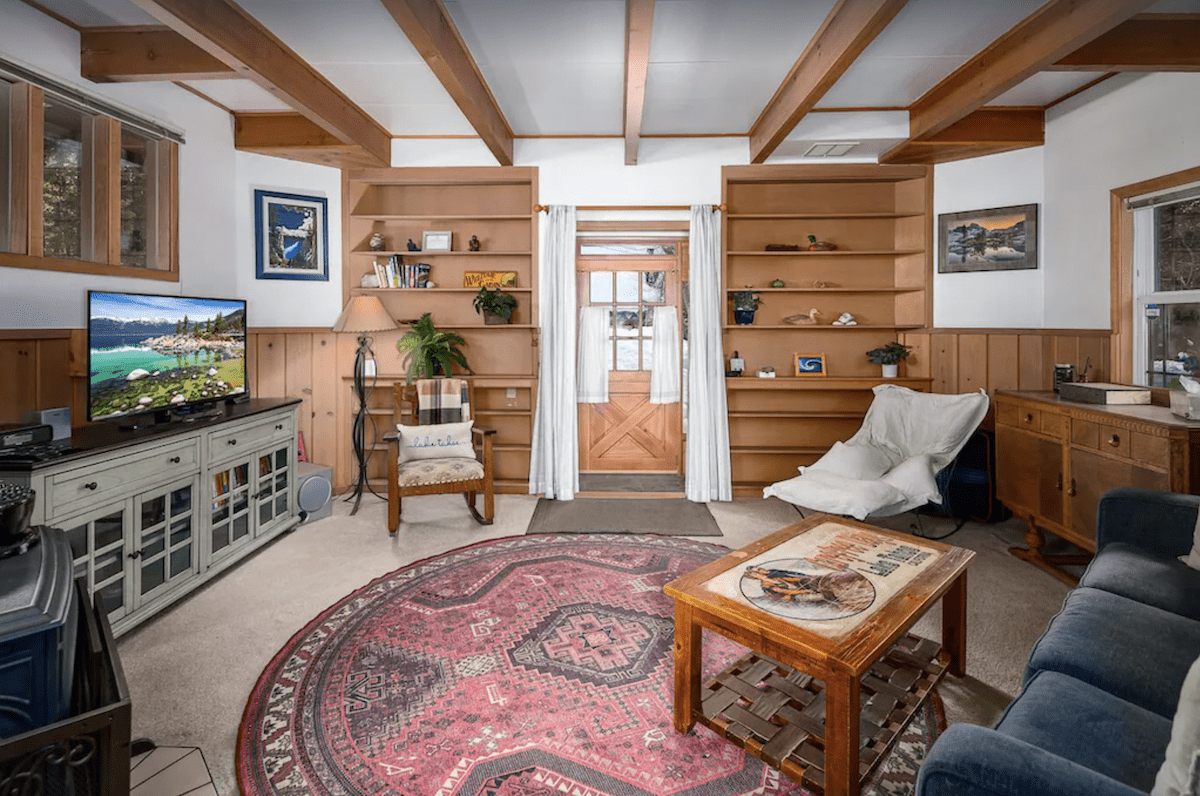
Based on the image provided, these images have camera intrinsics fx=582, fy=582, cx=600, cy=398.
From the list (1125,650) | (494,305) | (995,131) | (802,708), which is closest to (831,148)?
(995,131)

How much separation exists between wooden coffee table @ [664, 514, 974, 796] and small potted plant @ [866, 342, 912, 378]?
262cm

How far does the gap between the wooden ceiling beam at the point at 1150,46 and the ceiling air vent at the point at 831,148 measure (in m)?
1.45

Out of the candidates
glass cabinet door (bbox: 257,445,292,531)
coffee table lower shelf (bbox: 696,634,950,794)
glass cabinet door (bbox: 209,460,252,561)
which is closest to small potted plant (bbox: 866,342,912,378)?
coffee table lower shelf (bbox: 696,634,950,794)

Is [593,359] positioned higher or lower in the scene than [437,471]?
higher

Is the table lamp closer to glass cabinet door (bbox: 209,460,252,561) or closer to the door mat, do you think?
glass cabinet door (bbox: 209,460,252,561)

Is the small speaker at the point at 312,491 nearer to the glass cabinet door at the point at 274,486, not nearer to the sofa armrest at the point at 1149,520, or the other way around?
the glass cabinet door at the point at 274,486

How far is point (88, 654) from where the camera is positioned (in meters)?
1.54

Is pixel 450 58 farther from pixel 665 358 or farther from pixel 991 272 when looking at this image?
pixel 991 272

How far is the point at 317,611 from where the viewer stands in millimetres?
2648

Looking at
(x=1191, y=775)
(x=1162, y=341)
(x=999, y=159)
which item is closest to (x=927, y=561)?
(x=1191, y=775)

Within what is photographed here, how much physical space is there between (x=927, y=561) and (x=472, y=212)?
4069mm

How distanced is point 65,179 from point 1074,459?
5346 millimetres

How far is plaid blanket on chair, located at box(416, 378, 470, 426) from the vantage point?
416 cm

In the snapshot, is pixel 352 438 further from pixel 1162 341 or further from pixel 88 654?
pixel 1162 341
